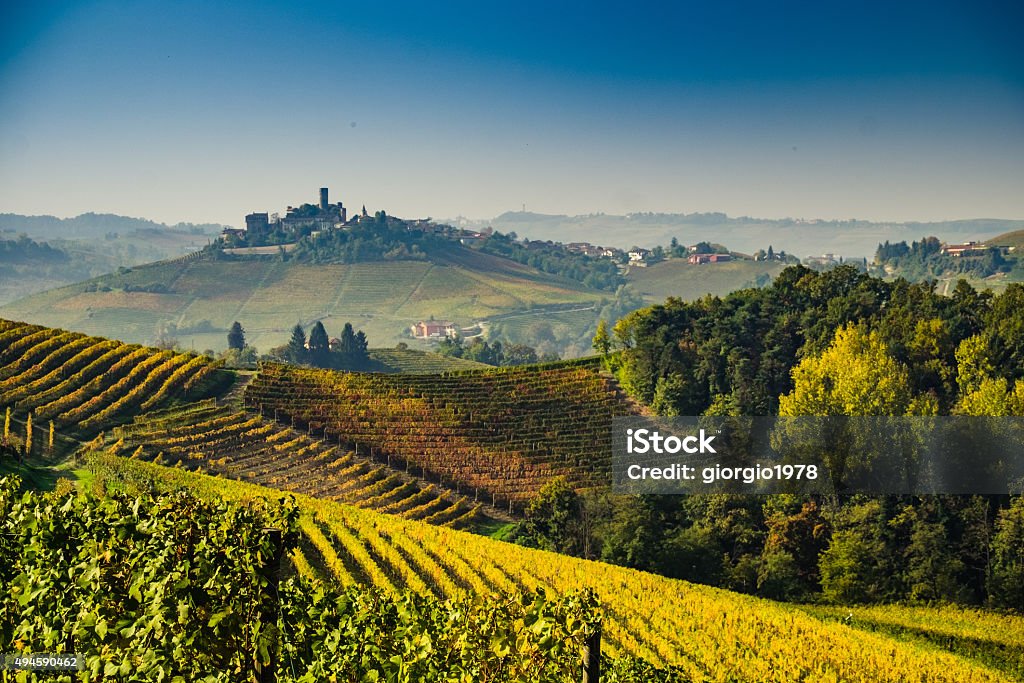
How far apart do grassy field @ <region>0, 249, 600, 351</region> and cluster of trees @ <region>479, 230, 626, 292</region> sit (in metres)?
21.1

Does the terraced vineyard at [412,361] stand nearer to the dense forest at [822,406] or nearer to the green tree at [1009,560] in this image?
the dense forest at [822,406]

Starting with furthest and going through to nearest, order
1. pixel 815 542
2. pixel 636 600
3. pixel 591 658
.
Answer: pixel 815 542, pixel 636 600, pixel 591 658

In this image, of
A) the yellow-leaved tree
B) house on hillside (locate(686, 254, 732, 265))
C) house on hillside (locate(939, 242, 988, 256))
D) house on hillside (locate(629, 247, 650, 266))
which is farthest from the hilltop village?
the yellow-leaved tree

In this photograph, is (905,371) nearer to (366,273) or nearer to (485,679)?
(485,679)

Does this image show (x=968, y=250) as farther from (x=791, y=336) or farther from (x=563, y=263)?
(x=563, y=263)

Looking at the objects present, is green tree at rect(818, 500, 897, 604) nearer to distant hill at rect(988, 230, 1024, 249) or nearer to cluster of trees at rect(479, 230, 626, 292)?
distant hill at rect(988, 230, 1024, 249)

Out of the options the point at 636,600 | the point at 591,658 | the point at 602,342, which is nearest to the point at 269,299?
the point at 602,342

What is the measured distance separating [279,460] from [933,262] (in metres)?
97.0

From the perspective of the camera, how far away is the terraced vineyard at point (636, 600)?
15.9 m

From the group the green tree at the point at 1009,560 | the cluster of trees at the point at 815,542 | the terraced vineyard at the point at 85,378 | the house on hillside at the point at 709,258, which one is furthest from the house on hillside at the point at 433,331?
the green tree at the point at 1009,560

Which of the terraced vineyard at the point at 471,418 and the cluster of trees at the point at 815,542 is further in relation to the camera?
the terraced vineyard at the point at 471,418

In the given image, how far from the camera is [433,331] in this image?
13025 centimetres

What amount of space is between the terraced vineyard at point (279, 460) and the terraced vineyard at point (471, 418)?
1.14 metres

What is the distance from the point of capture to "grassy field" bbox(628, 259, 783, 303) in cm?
15500
